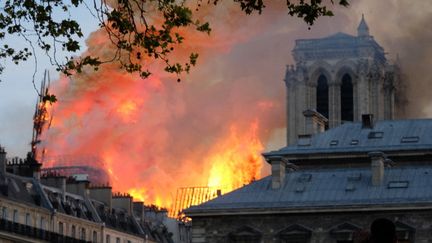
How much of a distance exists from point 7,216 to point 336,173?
65.5ft

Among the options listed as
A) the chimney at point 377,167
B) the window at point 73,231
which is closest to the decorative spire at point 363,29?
the window at point 73,231

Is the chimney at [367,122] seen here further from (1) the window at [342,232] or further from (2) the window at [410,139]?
(1) the window at [342,232]

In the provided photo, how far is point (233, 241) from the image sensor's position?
9650cm

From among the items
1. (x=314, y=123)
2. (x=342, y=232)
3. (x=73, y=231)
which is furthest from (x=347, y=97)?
(x=342, y=232)

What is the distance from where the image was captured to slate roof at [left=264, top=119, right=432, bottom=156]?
102000mm

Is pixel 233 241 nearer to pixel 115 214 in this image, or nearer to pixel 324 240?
pixel 324 240

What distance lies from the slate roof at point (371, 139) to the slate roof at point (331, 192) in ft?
16.1

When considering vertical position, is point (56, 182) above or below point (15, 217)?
above

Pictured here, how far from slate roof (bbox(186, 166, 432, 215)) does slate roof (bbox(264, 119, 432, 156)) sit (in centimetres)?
492

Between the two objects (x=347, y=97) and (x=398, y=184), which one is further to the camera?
(x=347, y=97)

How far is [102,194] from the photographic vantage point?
416 feet

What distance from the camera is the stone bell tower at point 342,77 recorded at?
18125 centimetres

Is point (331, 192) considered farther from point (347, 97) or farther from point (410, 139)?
point (347, 97)

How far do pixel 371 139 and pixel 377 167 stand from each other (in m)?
9.98
